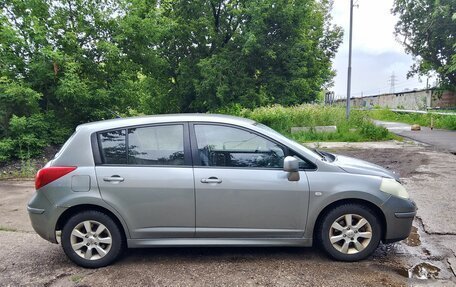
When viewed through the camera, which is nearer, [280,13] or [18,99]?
[18,99]

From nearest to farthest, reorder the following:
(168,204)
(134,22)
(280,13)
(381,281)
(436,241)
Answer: (381,281) < (168,204) < (436,241) < (134,22) < (280,13)

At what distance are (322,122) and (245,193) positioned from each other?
13.9m

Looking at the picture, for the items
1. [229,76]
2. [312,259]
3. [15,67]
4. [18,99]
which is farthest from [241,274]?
[229,76]

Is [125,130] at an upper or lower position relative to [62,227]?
upper

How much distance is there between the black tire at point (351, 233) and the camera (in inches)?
151

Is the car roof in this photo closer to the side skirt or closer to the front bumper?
the side skirt

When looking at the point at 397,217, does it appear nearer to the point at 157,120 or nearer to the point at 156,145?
the point at 156,145

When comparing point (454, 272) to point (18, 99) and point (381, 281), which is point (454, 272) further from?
point (18, 99)

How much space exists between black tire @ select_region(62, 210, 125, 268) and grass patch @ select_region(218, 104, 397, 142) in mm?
11690

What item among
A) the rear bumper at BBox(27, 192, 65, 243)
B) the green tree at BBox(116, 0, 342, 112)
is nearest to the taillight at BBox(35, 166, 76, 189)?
the rear bumper at BBox(27, 192, 65, 243)

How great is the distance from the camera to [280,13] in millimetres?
25344

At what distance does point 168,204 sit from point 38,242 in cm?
220

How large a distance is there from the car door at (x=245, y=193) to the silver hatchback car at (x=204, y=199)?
11 mm

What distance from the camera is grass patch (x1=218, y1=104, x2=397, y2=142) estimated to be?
1503 centimetres
